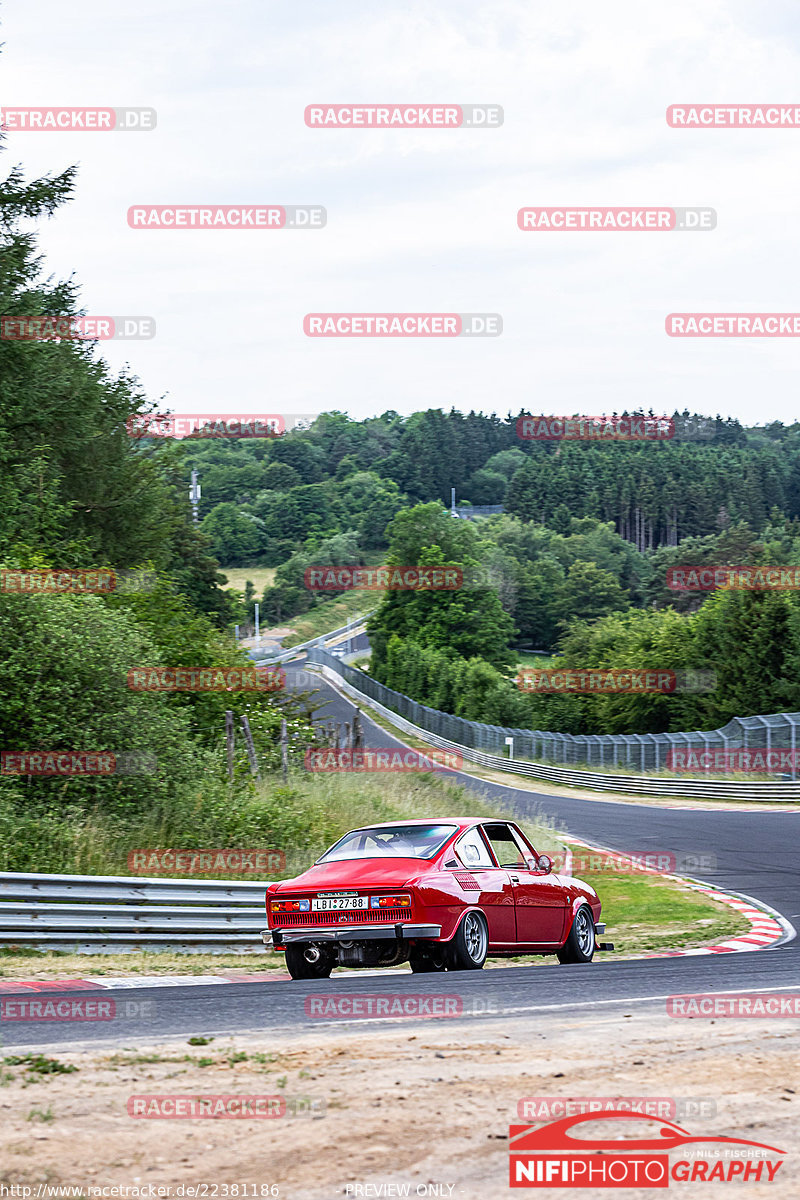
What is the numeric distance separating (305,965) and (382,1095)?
201 inches

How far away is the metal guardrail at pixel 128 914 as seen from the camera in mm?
11875

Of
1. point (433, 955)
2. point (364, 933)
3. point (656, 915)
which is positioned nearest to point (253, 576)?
point (656, 915)

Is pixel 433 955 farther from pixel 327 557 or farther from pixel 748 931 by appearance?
pixel 327 557

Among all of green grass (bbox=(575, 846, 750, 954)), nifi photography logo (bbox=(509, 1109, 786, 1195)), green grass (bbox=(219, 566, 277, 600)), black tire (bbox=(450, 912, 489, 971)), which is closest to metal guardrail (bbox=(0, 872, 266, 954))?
black tire (bbox=(450, 912, 489, 971))

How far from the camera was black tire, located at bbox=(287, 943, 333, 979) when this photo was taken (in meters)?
10.3

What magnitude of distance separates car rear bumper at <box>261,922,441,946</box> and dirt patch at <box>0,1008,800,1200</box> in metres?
2.26

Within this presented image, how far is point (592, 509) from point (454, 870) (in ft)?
596

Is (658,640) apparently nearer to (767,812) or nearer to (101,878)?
(767,812)

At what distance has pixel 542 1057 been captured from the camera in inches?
247

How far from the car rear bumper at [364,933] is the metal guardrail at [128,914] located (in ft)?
9.39

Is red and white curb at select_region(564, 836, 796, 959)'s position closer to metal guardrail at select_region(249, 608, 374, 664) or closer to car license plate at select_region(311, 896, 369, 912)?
car license plate at select_region(311, 896, 369, 912)

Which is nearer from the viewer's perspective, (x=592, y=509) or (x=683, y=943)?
(x=683, y=943)

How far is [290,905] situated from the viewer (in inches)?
404

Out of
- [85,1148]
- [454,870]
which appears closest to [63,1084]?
[85,1148]
